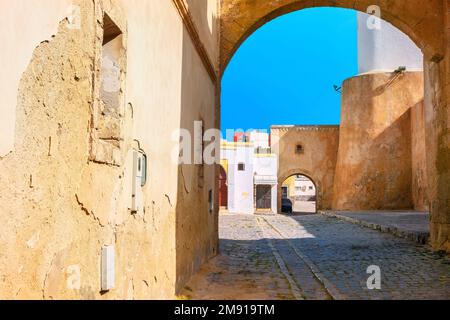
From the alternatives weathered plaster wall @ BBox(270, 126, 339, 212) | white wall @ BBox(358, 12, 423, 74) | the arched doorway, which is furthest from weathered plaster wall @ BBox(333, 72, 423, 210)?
the arched doorway

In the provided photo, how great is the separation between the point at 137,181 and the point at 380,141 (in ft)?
70.6

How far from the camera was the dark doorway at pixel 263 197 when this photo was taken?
3158cm

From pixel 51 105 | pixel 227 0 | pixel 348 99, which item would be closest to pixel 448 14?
pixel 227 0

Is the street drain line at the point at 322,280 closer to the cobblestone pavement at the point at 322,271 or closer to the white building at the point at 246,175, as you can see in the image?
the cobblestone pavement at the point at 322,271

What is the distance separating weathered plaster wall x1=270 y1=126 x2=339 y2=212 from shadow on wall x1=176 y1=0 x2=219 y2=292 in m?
21.3

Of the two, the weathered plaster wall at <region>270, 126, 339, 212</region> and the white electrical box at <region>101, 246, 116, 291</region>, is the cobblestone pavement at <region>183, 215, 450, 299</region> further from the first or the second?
the weathered plaster wall at <region>270, 126, 339, 212</region>

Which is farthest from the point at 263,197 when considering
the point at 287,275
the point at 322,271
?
the point at 287,275

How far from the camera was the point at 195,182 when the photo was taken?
6402mm

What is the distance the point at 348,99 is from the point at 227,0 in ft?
57.2

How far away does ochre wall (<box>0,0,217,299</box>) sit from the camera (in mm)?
1941

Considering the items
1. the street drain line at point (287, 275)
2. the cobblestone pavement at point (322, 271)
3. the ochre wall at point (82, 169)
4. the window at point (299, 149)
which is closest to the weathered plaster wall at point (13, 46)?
the ochre wall at point (82, 169)

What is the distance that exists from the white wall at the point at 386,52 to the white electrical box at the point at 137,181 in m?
24.4

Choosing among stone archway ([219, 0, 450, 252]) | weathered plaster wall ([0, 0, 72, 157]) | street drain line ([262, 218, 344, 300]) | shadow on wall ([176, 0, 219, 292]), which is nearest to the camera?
weathered plaster wall ([0, 0, 72, 157])
